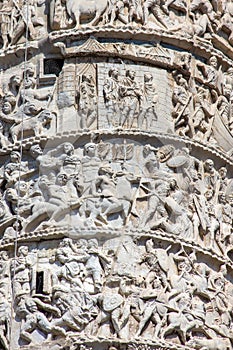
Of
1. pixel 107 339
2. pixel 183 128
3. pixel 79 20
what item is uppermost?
pixel 79 20

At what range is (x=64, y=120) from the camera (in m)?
16.9

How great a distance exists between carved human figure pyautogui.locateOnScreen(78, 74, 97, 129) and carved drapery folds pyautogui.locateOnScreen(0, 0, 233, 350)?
0.04 ft

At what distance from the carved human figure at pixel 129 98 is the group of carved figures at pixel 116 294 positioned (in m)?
1.19

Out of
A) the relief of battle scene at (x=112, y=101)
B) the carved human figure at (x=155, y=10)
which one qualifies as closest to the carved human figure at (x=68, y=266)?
the relief of battle scene at (x=112, y=101)

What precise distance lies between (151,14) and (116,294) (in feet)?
9.48

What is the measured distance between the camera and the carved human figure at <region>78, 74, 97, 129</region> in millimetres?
16828

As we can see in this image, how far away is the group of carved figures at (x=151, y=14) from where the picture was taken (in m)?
17.3

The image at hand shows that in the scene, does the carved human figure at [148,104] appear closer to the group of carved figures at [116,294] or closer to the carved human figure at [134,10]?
the carved human figure at [134,10]

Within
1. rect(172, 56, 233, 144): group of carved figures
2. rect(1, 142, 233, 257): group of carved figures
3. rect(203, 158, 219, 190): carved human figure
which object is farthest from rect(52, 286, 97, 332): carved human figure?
rect(172, 56, 233, 144): group of carved figures

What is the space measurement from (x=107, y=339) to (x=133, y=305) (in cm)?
40

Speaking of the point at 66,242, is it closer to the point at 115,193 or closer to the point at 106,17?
the point at 115,193

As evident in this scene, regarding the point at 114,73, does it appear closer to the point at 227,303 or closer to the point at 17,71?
the point at 17,71

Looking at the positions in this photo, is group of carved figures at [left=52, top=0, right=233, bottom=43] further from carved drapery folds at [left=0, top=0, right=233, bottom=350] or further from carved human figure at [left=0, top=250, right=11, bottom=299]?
carved human figure at [left=0, top=250, right=11, bottom=299]

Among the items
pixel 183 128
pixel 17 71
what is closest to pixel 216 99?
pixel 183 128
